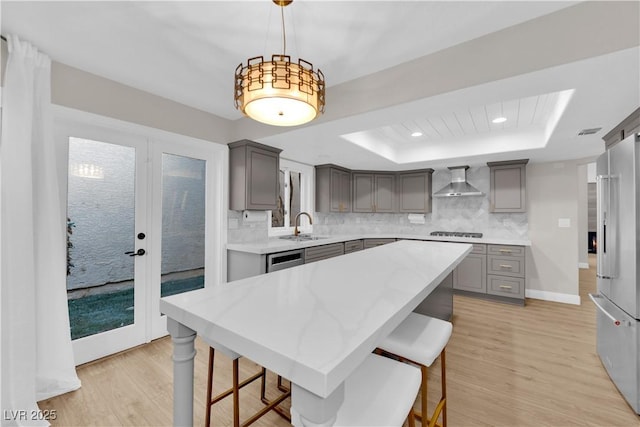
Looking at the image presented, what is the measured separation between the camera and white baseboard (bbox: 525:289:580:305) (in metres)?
3.88

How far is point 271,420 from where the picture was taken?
65.7 inches

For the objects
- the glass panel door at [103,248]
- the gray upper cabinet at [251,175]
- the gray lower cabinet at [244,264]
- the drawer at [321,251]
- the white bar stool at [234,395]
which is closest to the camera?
the white bar stool at [234,395]

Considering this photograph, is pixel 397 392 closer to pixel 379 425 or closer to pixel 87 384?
pixel 379 425

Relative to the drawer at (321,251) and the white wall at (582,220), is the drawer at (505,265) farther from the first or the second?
the white wall at (582,220)

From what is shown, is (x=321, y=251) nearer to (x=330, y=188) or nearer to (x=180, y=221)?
(x=330, y=188)

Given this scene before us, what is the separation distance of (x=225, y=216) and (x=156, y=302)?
1.14 meters

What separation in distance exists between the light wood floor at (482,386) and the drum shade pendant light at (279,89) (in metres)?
1.84

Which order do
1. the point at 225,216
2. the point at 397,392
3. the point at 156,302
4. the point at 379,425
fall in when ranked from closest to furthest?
the point at 379,425
the point at 397,392
the point at 156,302
the point at 225,216

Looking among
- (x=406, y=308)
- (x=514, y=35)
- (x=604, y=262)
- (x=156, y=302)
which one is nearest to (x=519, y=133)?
(x=604, y=262)

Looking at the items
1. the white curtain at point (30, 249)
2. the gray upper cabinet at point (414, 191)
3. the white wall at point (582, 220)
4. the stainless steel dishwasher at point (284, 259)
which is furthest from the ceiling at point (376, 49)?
the white wall at point (582, 220)

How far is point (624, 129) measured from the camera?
7.79 ft

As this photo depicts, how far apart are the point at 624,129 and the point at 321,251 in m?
3.26

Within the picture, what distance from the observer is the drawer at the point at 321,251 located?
3.58m

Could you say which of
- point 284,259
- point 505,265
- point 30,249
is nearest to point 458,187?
point 505,265
